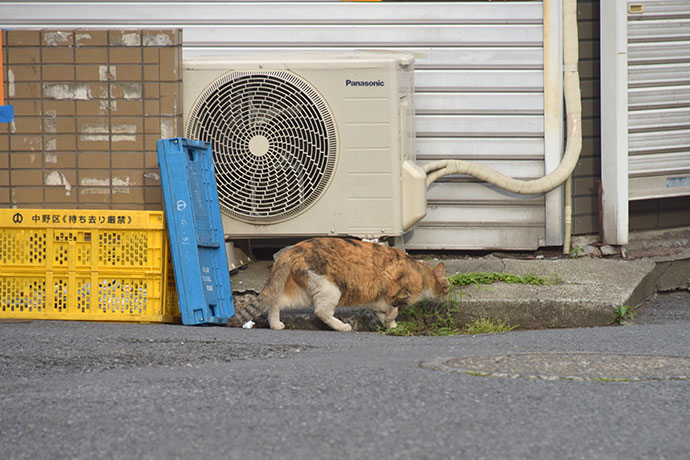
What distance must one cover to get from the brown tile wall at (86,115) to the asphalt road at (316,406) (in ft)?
6.67

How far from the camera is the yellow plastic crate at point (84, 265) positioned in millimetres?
6398

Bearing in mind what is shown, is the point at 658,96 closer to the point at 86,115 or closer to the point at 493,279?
the point at 493,279

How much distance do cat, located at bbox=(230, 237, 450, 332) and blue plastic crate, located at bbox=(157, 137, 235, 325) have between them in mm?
277

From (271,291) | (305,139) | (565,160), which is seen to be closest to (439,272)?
(271,291)

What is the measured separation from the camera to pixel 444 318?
6902mm

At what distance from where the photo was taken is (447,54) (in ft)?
26.6

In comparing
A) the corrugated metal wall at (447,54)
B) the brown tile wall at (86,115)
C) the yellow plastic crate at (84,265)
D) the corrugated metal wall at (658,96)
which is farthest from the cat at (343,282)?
the corrugated metal wall at (658,96)

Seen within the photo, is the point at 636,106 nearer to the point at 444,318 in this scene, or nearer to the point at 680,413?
the point at 444,318

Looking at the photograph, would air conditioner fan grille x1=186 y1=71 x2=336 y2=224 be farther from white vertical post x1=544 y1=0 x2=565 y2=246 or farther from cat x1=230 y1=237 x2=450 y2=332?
white vertical post x1=544 y1=0 x2=565 y2=246

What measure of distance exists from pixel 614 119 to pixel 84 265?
14.8 ft

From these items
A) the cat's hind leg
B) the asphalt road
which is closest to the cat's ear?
the cat's hind leg

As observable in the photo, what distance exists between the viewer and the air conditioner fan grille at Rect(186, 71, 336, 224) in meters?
6.92

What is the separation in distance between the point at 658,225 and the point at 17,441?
7.05m

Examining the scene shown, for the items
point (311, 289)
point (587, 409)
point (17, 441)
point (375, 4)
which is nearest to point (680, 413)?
point (587, 409)
